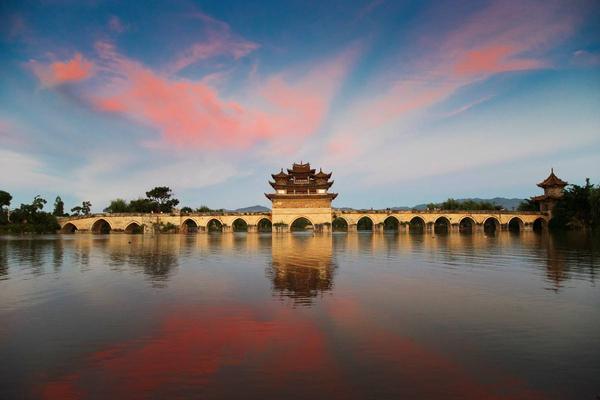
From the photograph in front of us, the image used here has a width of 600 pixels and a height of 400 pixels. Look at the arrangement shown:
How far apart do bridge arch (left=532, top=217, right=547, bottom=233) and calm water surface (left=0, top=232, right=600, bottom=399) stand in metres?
63.7

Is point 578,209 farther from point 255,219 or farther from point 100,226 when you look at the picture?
point 100,226

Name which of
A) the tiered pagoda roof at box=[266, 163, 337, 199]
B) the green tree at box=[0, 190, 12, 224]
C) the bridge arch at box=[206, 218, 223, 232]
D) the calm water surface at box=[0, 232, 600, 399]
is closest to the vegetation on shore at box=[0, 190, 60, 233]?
the green tree at box=[0, 190, 12, 224]

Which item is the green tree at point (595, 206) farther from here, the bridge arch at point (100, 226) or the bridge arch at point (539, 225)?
the bridge arch at point (100, 226)

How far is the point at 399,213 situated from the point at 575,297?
58111 mm

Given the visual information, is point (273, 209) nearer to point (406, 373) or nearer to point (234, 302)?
point (234, 302)

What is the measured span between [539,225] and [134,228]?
73.1 metres

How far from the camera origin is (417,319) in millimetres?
9367

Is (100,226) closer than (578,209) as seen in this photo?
No

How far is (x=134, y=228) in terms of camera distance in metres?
73.4

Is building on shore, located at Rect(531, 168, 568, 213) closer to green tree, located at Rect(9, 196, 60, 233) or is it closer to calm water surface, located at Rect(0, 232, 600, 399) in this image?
calm water surface, located at Rect(0, 232, 600, 399)

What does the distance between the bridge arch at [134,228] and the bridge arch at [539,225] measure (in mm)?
67053

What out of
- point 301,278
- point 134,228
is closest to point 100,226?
point 134,228

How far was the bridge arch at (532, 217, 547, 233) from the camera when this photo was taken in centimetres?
7094

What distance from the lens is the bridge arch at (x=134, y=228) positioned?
226ft
